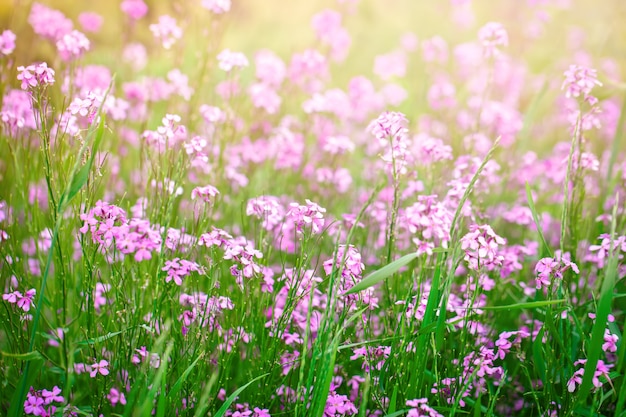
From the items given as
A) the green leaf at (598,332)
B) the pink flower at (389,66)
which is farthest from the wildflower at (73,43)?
the pink flower at (389,66)

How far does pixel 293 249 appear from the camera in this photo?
308cm

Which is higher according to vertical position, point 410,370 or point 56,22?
point 56,22

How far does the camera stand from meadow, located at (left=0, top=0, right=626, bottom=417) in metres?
1.78

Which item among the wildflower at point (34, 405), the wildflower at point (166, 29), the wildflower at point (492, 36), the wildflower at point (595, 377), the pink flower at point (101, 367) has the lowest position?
the wildflower at point (34, 405)

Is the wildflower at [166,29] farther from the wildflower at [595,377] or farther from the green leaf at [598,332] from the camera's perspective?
the wildflower at [595,377]

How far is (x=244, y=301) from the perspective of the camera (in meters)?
1.93

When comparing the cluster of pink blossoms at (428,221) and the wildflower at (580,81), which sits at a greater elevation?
the wildflower at (580,81)

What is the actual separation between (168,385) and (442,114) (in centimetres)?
371

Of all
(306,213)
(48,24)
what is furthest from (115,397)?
(48,24)

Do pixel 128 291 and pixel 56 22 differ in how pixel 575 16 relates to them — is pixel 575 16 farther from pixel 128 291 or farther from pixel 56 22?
pixel 128 291

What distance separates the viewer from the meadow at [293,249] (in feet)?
5.83

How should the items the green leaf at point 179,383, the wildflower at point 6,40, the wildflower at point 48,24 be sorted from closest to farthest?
the green leaf at point 179,383
the wildflower at point 6,40
the wildflower at point 48,24

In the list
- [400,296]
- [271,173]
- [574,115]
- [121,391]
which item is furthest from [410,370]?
[271,173]

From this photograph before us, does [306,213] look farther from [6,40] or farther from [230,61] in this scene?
[6,40]
